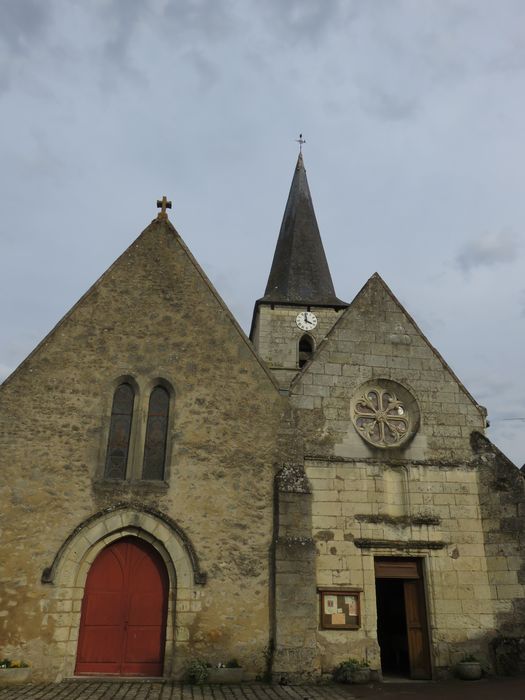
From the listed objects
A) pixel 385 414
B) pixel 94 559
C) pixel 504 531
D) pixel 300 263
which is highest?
pixel 300 263

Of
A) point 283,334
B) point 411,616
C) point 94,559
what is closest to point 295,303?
point 283,334

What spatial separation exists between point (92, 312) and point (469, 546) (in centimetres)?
828

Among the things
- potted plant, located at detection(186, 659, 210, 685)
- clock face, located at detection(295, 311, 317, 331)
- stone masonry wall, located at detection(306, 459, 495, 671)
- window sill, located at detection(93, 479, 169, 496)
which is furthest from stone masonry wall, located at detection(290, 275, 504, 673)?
clock face, located at detection(295, 311, 317, 331)

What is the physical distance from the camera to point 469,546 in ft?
35.7

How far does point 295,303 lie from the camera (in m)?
24.1

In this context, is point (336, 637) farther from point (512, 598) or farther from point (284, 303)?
point (284, 303)

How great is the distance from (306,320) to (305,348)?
43.7 inches

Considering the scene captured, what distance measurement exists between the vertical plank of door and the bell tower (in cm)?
1147

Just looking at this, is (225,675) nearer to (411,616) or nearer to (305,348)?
(411,616)

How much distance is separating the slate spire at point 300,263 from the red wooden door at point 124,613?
590 inches

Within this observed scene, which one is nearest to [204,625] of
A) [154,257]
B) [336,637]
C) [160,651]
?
[160,651]

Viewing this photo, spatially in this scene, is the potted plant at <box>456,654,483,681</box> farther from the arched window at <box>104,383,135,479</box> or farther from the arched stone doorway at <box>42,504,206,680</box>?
the arched window at <box>104,383,135,479</box>

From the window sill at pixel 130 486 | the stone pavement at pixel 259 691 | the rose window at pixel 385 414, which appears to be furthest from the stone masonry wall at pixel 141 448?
the rose window at pixel 385 414

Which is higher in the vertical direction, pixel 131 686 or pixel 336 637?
pixel 336 637
